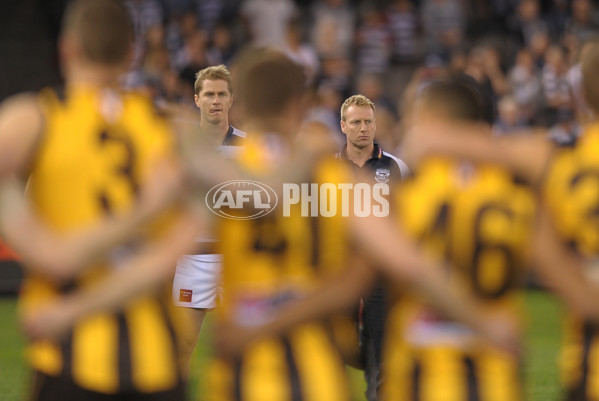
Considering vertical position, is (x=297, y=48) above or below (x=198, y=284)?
above

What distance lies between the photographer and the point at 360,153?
326 inches

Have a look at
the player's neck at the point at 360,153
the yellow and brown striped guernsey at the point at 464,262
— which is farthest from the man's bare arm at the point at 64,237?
the player's neck at the point at 360,153

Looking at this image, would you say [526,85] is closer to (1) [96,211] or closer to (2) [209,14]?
(2) [209,14]

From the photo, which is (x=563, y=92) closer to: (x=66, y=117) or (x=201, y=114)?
(x=201, y=114)

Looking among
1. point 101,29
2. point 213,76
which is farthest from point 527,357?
point 101,29

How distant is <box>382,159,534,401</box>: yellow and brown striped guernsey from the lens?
367 cm

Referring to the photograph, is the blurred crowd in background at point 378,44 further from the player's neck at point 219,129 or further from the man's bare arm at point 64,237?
the man's bare arm at point 64,237

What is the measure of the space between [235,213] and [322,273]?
361 mm

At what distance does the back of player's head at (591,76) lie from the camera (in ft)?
12.9

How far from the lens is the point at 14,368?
1009 centimetres

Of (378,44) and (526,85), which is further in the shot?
(378,44)

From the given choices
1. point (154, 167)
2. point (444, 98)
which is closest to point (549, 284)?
point (444, 98)

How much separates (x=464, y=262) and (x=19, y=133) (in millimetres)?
1526

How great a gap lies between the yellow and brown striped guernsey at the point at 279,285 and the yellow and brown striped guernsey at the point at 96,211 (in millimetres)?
262
